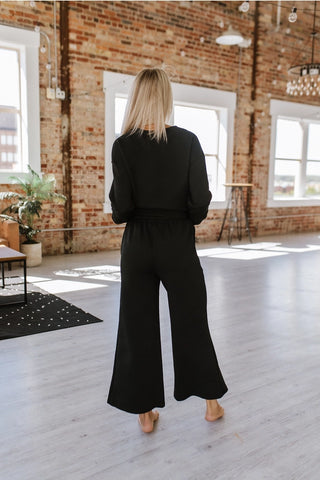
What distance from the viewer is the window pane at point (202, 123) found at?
781cm

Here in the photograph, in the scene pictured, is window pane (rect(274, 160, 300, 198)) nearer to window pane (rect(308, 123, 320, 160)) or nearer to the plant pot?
window pane (rect(308, 123, 320, 160))

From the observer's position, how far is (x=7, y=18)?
5727mm

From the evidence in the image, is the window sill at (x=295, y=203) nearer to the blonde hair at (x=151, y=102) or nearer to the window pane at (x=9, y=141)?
the window pane at (x=9, y=141)

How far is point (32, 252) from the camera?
224 inches

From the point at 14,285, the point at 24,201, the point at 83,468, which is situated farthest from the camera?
the point at 24,201

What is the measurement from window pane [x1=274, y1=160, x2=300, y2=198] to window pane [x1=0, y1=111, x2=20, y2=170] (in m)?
5.57

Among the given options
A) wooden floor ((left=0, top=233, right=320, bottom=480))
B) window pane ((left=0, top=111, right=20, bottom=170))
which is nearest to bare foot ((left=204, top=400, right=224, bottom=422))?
wooden floor ((left=0, top=233, right=320, bottom=480))

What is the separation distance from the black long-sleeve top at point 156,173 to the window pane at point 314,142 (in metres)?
9.05

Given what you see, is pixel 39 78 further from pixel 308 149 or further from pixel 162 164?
pixel 308 149

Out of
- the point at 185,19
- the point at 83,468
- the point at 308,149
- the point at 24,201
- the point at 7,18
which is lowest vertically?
the point at 83,468

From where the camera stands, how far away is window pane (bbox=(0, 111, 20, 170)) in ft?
19.7

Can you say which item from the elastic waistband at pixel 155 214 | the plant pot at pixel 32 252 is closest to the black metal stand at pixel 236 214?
the plant pot at pixel 32 252

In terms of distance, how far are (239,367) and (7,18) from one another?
5322 mm

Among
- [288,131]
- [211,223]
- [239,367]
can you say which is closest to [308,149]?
[288,131]
